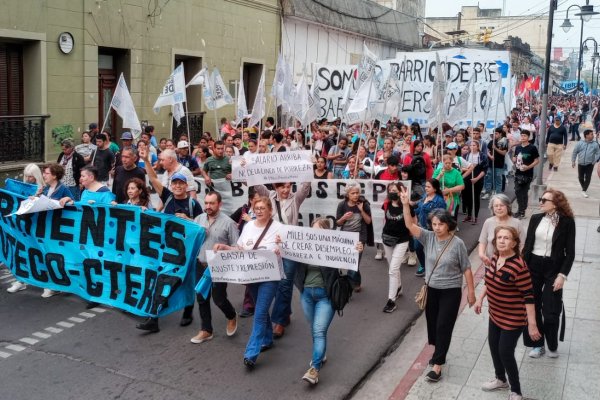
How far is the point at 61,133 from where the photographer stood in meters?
16.2

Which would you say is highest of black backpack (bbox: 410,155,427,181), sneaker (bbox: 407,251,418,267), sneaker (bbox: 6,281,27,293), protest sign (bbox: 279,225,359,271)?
black backpack (bbox: 410,155,427,181)

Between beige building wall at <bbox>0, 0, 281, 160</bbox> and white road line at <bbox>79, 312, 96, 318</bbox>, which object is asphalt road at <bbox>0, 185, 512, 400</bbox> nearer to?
white road line at <bbox>79, 312, 96, 318</bbox>

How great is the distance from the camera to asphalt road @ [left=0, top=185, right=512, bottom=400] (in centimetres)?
602

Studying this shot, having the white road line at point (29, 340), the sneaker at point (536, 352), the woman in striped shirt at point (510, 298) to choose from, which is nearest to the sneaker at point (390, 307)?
the sneaker at point (536, 352)

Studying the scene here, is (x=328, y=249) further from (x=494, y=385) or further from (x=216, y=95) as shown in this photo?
(x=216, y=95)

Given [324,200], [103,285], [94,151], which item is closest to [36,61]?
[94,151]

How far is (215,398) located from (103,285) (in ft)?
8.56

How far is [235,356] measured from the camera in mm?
6770

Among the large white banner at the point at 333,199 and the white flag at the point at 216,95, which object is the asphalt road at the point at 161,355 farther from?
the white flag at the point at 216,95

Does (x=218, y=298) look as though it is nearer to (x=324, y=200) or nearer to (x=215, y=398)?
(x=215, y=398)

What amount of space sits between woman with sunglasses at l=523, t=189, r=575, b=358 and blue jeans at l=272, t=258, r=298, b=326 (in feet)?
7.34

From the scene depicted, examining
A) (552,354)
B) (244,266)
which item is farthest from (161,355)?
(552,354)

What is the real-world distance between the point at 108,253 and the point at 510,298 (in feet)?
14.4

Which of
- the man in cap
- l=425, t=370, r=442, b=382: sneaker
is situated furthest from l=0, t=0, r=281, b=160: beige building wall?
l=425, t=370, r=442, b=382: sneaker
